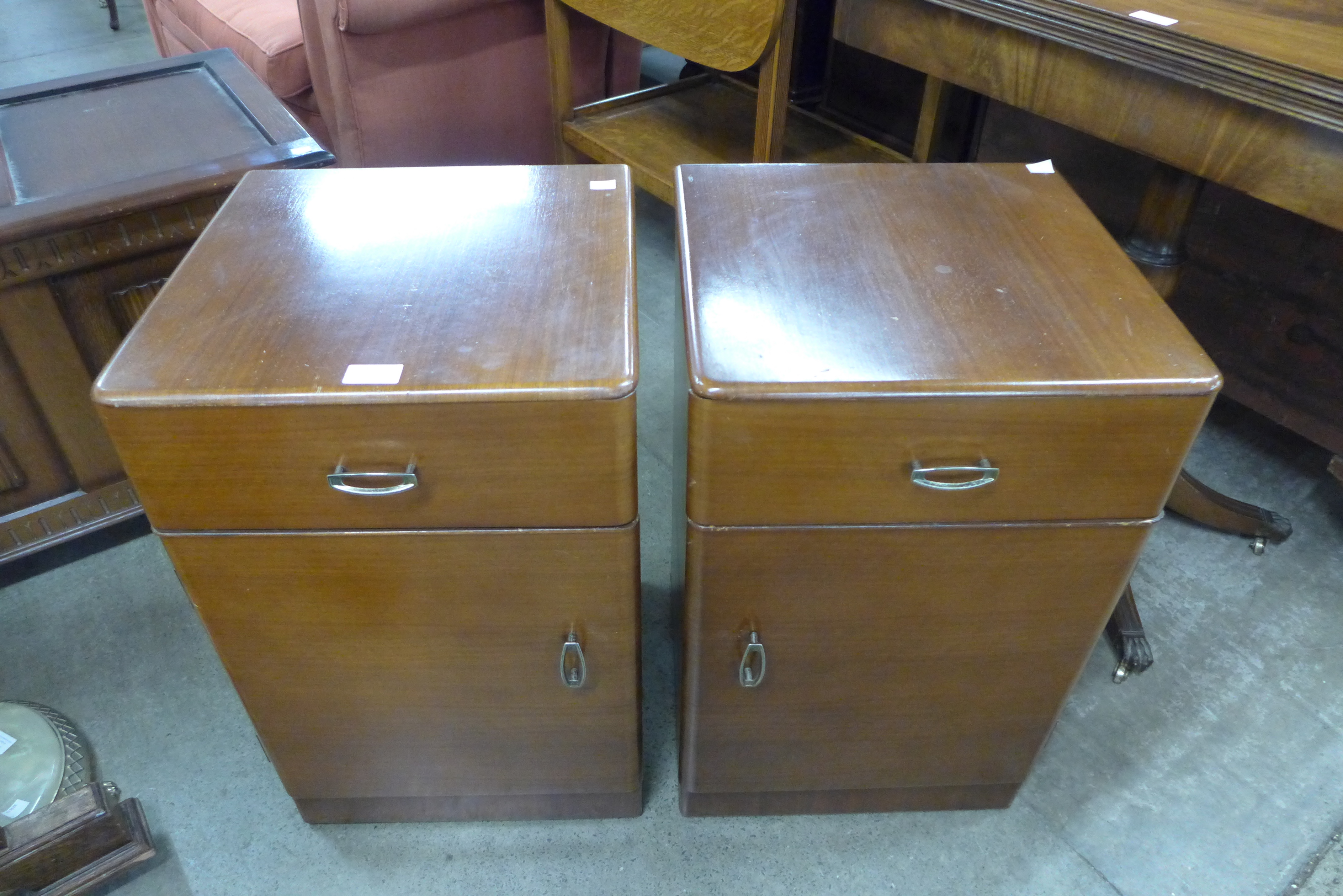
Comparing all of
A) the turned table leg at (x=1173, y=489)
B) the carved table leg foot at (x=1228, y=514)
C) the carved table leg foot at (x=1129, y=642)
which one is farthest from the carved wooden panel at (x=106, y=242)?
the carved table leg foot at (x=1228, y=514)

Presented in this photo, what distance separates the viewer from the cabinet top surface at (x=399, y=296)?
59 centimetres

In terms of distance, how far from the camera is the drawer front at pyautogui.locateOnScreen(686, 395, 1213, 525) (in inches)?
24.0

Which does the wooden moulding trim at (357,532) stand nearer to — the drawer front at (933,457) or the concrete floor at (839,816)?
the drawer front at (933,457)

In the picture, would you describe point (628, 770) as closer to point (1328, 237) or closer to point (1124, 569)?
point (1124, 569)

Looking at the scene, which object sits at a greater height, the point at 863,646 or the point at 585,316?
the point at 585,316

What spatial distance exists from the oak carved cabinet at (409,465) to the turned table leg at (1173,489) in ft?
1.92

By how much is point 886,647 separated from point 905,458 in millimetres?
210

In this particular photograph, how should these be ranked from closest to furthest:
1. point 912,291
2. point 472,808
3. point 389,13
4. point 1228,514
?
point 912,291 < point 472,808 < point 1228,514 < point 389,13

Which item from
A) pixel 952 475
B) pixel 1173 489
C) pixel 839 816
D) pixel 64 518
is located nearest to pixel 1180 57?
pixel 952 475

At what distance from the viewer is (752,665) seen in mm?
771

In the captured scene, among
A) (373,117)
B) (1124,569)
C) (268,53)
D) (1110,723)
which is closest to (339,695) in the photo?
(1124,569)

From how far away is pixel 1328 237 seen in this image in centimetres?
123

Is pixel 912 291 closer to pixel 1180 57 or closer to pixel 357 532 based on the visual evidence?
pixel 1180 57

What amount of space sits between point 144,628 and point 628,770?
672 mm
